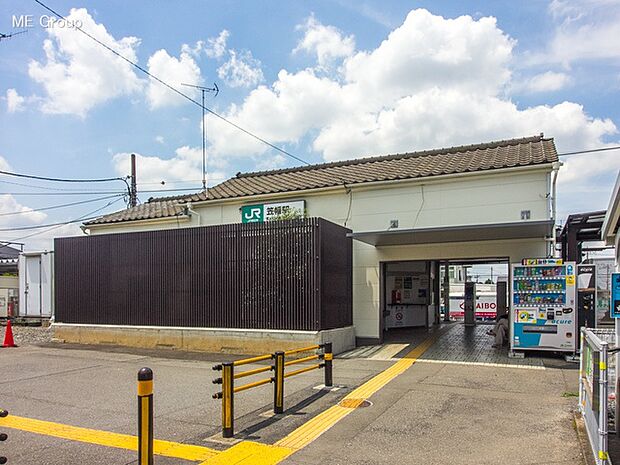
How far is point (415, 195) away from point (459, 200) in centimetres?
121

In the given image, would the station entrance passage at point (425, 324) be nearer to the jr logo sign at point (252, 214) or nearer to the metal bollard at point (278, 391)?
the jr logo sign at point (252, 214)

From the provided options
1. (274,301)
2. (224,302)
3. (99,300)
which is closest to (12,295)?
(99,300)

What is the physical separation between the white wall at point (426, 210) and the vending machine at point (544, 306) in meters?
1.23

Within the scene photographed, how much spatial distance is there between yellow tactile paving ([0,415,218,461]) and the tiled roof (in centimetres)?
976

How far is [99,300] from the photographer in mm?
15367

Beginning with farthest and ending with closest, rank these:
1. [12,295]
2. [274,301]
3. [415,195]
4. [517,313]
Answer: [12,295]
[415,195]
[274,301]
[517,313]

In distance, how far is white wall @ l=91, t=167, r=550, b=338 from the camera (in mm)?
12289

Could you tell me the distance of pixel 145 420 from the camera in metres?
4.45

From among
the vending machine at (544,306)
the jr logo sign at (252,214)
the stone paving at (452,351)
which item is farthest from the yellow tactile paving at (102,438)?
the jr logo sign at (252,214)

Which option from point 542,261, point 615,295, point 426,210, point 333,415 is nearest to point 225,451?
point 333,415

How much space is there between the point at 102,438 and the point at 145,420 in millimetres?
1931

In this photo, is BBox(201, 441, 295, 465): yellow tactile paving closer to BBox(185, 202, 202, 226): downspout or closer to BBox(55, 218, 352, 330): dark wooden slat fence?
BBox(55, 218, 352, 330): dark wooden slat fence

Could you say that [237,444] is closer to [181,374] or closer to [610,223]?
[181,374]

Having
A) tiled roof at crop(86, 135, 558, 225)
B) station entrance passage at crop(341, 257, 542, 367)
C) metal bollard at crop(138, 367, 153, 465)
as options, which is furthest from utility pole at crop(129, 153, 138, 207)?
metal bollard at crop(138, 367, 153, 465)
